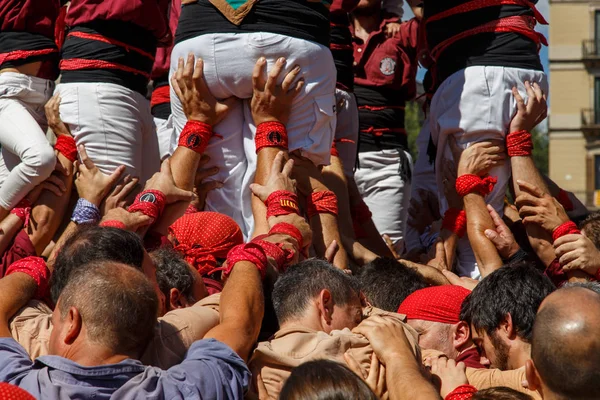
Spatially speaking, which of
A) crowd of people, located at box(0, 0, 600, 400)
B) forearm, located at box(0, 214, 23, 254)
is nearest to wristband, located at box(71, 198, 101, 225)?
crowd of people, located at box(0, 0, 600, 400)

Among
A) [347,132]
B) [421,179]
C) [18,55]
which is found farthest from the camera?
[421,179]

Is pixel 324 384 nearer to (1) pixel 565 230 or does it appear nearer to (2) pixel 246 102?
(2) pixel 246 102

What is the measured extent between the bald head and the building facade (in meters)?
33.9

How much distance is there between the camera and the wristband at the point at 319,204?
461 centimetres

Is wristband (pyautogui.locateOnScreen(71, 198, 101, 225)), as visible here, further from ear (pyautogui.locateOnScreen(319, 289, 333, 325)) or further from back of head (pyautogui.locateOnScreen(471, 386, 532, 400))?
back of head (pyautogui.locateOnScreen(471, 386, 532, 400))

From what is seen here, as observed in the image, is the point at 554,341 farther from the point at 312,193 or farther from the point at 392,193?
the point at 392,193

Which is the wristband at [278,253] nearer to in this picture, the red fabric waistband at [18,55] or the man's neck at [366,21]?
the red fabric waistband at [18,55]

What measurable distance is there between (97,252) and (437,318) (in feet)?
4.14

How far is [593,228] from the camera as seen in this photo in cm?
465

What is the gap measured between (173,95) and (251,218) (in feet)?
2.27

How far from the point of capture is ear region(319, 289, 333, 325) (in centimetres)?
322

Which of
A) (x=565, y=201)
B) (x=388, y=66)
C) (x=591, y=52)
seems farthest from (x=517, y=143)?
(x=591, y=52)

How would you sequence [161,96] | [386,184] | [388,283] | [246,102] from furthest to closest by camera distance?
1. [161,96]
2. [386,184]
3. [246,102]
4. [388,283]

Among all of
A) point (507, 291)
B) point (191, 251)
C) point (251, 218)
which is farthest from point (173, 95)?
point (507, 291)
